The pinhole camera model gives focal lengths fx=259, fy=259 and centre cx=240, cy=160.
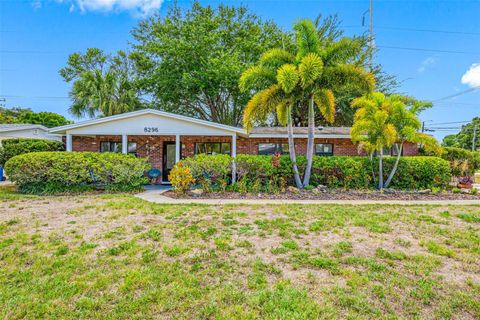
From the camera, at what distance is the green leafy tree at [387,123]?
978 cm

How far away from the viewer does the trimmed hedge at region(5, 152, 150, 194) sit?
9.56 meters

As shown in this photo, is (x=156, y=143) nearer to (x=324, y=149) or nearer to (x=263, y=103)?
(x=263, y=103)

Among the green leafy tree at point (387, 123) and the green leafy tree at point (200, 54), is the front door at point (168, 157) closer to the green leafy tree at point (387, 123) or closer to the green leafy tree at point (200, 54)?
the green leafy tree at point (200, 54)

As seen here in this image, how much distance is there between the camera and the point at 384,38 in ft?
66.7

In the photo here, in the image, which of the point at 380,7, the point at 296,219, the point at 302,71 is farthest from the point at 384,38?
the point at 296,219

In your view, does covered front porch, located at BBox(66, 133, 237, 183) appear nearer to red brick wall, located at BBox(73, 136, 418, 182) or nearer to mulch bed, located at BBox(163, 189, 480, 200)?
red brick wall, located at BBox(73, 136, 418, 182)

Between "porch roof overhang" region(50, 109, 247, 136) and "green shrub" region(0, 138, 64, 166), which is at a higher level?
"porch roof overhang" region(50, 109, 247, 136)

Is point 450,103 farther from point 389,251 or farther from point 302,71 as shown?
point 389,251

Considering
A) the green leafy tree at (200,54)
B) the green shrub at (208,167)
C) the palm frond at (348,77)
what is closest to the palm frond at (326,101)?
the palm frond at (348,77)

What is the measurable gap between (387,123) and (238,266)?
29.7ft

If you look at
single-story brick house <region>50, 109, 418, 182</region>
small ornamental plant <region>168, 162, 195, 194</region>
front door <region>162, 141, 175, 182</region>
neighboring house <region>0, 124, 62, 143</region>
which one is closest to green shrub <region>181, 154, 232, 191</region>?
small ornamental plant <region>168, 162, 195, 194</region>

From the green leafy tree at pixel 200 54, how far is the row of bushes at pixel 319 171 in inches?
356

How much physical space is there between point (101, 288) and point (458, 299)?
13.3 feet

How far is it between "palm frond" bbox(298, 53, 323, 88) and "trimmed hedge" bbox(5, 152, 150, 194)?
282 inches
